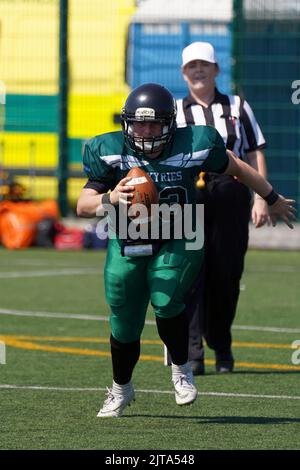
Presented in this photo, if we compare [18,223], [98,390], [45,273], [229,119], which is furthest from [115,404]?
[18,223]

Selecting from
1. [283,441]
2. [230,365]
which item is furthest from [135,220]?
[230,365]

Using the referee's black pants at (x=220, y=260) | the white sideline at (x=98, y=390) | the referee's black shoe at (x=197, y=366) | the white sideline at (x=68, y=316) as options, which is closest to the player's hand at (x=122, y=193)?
the white sideline at (x=98, y=390)

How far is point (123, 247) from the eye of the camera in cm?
611

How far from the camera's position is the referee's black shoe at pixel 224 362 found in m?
7.84

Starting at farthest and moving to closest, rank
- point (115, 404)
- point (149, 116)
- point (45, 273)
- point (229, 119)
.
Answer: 1. point (45, 273)
2. point (229, 119)
3. point (115, 404)
4. point (149, 116)

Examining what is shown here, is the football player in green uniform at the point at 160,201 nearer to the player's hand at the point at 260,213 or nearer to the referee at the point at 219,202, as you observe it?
the player's hand at the point at 260,213

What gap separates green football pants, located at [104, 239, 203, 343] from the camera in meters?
6.10

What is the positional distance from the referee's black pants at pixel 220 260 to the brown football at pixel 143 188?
180cm

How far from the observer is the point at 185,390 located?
20.3 feet

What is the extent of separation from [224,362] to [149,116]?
2.22m

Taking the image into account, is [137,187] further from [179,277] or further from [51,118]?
[51,118]

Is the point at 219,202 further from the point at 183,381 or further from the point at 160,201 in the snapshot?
the point at 183,381

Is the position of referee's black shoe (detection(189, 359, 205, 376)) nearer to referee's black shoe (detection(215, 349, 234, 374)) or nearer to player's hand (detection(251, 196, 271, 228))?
referee's black shoe (detection(215, 349, 234, 374))
